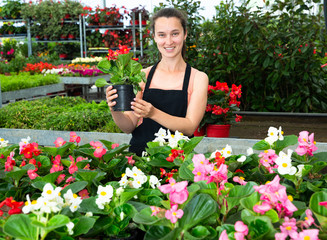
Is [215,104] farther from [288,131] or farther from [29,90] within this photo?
[29,90]

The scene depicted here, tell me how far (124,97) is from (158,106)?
0.66 meters

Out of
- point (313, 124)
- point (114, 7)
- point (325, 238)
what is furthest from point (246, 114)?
point (114, 7)

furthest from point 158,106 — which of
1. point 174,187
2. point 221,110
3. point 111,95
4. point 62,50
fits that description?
point 62,50

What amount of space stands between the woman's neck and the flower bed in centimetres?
115

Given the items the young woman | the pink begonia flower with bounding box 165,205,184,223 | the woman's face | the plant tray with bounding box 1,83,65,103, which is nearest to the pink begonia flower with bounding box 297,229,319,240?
the pink begonia flower with bounding box 165,205,184,223

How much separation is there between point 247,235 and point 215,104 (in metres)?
2.91

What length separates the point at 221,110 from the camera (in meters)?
3.70

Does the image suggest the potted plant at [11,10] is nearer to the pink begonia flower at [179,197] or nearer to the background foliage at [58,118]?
the background foliage at [58,118]

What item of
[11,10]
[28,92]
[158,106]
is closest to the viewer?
[158,106]

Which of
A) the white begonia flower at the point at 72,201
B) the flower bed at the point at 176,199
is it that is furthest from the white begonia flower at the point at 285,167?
the white begonia flower at the point at 72,201

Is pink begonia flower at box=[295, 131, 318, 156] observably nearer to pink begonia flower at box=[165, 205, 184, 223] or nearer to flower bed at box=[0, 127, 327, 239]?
flower bed at box=[0, 127, 327, 239]

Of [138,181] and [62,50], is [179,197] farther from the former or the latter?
[62,50]

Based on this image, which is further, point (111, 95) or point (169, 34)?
point (169, 34)

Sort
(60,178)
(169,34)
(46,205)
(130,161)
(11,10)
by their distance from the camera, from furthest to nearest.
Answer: (11,10)
(169,34)
(130,161)
(60,178)
(46,205)
